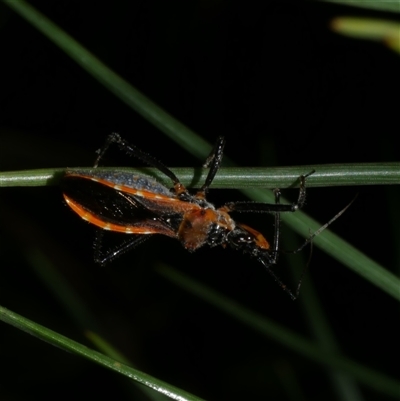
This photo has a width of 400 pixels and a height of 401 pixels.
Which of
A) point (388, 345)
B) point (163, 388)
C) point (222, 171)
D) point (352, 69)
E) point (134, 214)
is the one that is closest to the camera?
point (163, 388)

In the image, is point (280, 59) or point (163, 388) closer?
point (163, 388)

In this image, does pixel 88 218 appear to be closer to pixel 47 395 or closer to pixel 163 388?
pixel 163 388

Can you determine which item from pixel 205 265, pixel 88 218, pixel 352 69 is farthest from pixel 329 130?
pixel 88 218

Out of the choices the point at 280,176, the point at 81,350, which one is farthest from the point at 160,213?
the point at 81,350

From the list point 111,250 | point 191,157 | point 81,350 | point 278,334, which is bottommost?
point 81,350

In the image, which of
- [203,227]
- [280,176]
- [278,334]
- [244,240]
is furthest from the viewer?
[244,240]

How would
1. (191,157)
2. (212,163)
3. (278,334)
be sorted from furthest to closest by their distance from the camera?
1. (191,157)
2. (278,334)
3. (212,163)

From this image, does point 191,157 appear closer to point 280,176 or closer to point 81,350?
point 280,176
